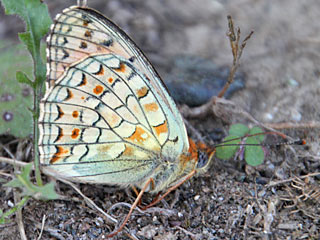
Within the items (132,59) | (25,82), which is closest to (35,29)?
Result: (25,82)

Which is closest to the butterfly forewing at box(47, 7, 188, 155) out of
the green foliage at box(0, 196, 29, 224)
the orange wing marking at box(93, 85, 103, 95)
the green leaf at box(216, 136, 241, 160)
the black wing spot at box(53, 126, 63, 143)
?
the orange wing marking at box(93, 85, 103, 95)

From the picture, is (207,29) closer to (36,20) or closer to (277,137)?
(277,137)

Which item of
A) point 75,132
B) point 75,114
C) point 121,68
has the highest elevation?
point 121,68

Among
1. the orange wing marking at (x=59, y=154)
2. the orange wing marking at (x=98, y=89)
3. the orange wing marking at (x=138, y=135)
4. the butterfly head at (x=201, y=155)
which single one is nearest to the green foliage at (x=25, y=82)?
the orange wing marking at (x=59, y=154)

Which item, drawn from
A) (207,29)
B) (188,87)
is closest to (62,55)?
(188,87)

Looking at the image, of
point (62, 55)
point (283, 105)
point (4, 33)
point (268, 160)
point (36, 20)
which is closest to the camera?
point (62, 55)

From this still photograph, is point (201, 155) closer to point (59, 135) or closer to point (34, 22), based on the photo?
point (59, 135)

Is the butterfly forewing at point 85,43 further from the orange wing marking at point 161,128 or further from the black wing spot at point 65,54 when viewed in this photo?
the orange wing marking at point 161,128
